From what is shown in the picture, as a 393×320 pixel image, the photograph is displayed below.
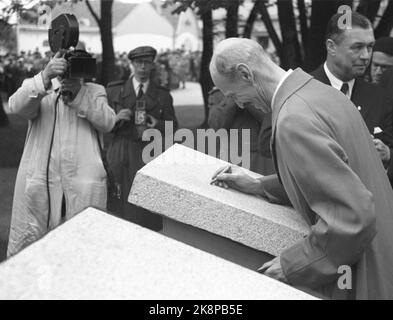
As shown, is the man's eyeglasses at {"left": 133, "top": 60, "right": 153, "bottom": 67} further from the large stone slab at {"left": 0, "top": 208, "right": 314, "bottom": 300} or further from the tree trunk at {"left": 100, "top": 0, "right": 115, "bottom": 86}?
the tree trunk at {"left": 100, "top": 0, "right": 115, "bottom": 86}

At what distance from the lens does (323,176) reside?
Result: 2197 millimetres

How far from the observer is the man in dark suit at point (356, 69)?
13.4 ft

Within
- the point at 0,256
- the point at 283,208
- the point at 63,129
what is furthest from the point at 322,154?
the point at 0,256

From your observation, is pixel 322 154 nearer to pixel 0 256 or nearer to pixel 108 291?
pixel 108 291

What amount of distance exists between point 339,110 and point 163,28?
5836 centimetres

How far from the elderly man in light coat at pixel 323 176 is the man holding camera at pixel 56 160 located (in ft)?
7.83

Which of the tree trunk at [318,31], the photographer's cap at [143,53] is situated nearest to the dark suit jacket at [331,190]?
the photographer's cap at [143,53]

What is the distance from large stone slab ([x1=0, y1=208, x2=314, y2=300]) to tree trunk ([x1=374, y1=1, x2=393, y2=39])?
1031 centimetres

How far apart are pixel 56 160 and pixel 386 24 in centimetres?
815

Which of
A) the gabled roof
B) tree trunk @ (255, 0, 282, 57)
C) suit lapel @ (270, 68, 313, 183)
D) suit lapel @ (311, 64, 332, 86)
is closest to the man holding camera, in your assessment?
suit lapel @ (311, 64, 332, 86)

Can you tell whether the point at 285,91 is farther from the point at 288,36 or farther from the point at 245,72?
the point at 288,36

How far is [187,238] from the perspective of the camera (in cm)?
278

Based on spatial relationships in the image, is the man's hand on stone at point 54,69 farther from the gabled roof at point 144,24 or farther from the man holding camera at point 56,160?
the gabled roof at point 144,24

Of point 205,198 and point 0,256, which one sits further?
point 0,256
